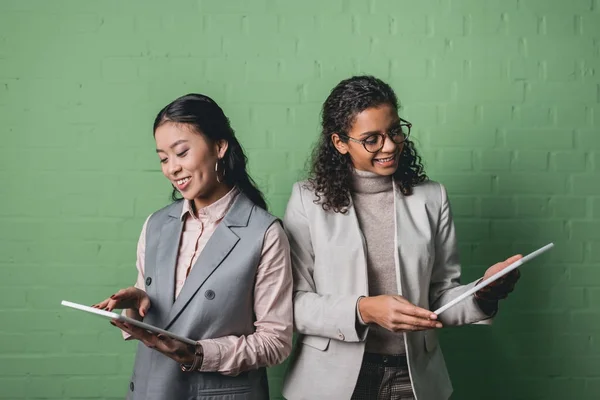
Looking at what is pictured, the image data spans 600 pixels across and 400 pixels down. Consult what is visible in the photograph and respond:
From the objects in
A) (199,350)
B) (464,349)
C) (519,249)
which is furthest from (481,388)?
(199,350)

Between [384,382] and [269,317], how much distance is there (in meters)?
0.37

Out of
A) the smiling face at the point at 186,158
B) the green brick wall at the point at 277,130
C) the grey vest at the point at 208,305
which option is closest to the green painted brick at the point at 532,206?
the green brick wall at the point at 277,130

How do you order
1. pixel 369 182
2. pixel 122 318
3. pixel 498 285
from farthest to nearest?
pixel 369 182 < pixel 498 285 < pixel 122 318

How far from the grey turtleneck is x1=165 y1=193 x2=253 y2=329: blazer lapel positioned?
0.34 m

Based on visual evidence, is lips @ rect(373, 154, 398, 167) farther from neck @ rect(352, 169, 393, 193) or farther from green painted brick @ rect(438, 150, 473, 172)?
green painted brick @ rect(438, 150, 473, 172)

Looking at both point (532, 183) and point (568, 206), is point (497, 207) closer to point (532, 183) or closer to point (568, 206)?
point (532, 183)

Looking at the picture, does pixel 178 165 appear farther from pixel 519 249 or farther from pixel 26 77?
pixel 519 249

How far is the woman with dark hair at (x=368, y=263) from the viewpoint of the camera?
75.6 inches

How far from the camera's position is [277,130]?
276 centimetres

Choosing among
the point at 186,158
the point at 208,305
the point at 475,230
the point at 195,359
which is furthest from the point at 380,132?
the point at 475,230

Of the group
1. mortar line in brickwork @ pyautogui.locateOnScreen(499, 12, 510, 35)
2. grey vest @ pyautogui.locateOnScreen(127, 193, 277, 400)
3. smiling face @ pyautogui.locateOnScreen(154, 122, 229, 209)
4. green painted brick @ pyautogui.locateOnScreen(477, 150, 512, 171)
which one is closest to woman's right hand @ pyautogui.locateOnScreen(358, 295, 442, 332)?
grey vest @ pyautogui.locateOnScreen(127, 193, 277, 400)

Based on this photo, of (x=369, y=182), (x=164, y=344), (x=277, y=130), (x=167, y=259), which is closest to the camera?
(x=164, y=344)

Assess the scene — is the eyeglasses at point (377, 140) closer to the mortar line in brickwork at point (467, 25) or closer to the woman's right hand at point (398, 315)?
the woman's right hand at point (398, 315)

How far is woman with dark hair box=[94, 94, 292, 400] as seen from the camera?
1865 millimetres
